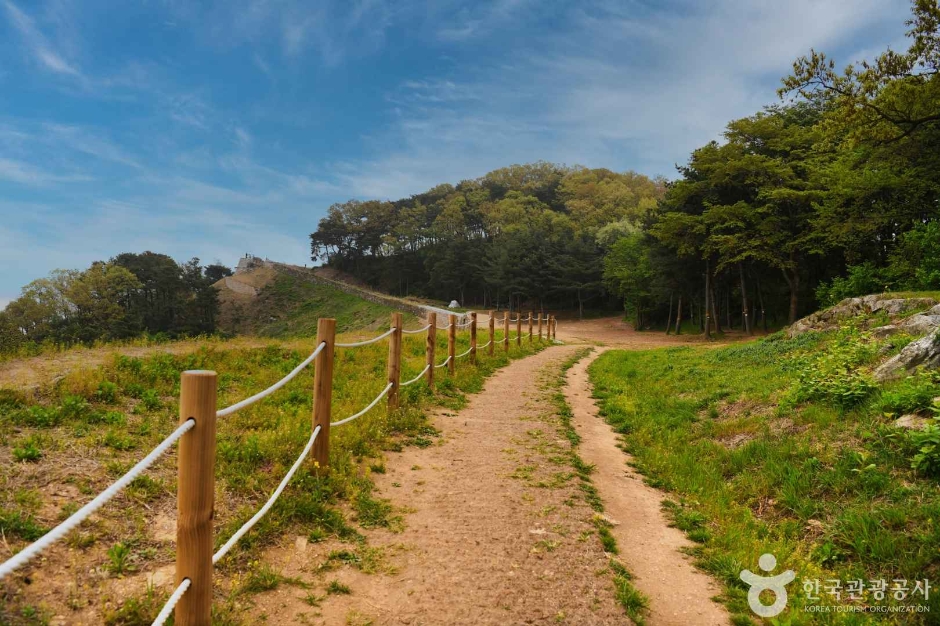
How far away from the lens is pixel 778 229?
25.2 meters

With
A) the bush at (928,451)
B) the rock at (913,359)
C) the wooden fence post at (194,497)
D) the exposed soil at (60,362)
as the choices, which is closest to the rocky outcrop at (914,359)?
the rock at (913,359)

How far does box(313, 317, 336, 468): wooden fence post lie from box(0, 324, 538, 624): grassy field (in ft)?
0.62

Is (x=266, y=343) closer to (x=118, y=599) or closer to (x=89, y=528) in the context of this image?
(x=89, y=528)

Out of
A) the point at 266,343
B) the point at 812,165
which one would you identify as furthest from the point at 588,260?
the point at 266,343

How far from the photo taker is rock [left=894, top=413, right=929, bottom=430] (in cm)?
445

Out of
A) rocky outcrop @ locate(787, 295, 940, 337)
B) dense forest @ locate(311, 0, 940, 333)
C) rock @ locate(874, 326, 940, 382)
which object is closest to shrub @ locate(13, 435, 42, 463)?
rock @ locate(874, 326, 940, 382)

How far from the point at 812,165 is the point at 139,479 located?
2987 cm

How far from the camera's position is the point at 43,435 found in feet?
14.7

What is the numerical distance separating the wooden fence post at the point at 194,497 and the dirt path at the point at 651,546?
2504mm

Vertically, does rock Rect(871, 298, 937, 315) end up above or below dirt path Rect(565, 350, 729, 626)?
above

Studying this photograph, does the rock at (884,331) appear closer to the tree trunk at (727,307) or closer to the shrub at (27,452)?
the shrub at (27,452)

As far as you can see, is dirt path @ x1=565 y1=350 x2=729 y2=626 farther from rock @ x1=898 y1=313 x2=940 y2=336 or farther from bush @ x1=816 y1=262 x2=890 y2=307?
bush @ x1=816 y1=262 x2=890 y2=307

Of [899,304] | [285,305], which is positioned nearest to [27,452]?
[899,304]

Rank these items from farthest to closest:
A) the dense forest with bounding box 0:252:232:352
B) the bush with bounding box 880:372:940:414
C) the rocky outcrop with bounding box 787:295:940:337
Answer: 1. the dense forest with bounding box 0:252:232:352
2. the rocky outcrop with bounding box 787:295:940:337
3. the bush with bounding box 880:372:940:414
